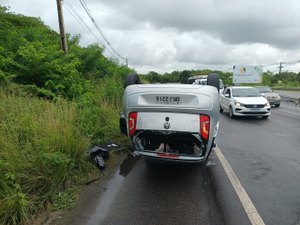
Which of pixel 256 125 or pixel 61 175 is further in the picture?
pixel 256 125

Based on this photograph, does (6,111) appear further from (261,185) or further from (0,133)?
(261,185)

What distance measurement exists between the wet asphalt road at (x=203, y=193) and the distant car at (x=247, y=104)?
6598 millimetres

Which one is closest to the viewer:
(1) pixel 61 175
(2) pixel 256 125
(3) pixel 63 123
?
(1) pixel 61 175

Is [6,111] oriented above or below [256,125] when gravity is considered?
above

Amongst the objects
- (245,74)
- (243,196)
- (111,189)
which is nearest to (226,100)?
(243,196)

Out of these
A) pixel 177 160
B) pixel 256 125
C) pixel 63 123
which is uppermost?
pixel 63 123

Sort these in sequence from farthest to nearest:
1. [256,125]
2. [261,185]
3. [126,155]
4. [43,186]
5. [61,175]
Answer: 1. [256,125]
2. [126,155]
3. [261,185]
4. [61,175]
5. [43,186]

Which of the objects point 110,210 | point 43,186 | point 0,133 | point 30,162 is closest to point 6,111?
Answer: point 0,133

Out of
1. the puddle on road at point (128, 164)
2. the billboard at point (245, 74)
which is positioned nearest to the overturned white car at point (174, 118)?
the puddle on road at point (128, 164)

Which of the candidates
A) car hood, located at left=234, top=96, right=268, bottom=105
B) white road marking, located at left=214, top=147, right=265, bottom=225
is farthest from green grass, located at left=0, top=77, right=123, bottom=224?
car hood, located at left=234, top=96, right=268, bottom=105

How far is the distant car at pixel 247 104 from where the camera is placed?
13.4 meters

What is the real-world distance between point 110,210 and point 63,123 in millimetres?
2246

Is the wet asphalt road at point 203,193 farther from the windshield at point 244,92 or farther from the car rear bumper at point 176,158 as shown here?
the windshield at point 244,92

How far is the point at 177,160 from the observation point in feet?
14.6
